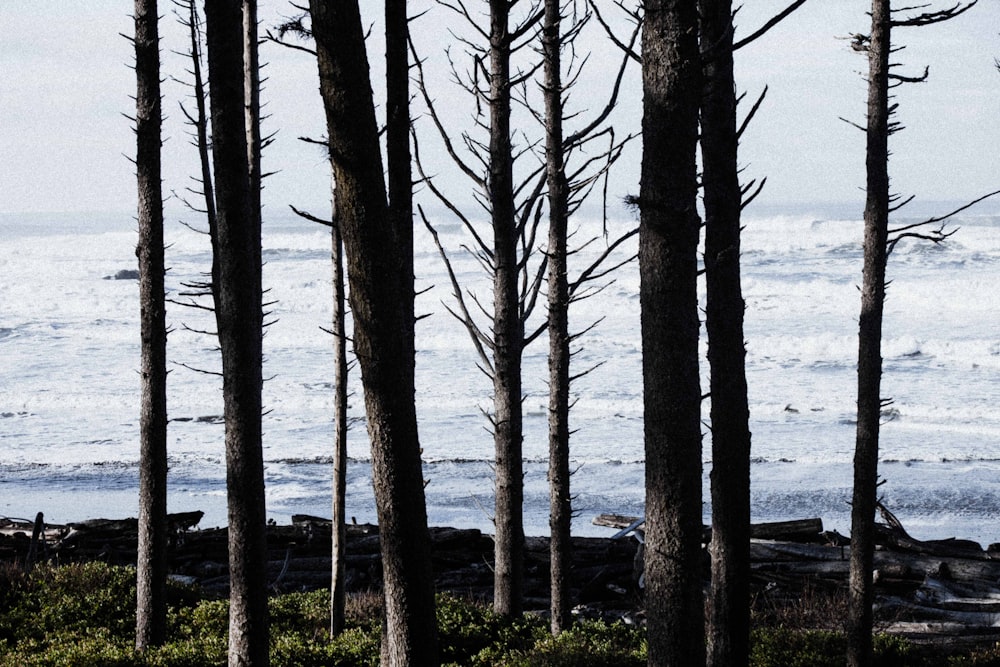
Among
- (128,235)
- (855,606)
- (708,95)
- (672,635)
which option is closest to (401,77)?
(708,95)

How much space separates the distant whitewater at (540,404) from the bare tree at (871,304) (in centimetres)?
338

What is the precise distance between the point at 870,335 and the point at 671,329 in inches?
143

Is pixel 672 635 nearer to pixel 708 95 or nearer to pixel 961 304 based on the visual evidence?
pixel 708 95

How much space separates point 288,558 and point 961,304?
3659cm

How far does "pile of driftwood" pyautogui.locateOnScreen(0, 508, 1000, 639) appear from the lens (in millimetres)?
11227

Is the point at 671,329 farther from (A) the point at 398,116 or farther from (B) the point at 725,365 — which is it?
(A) the point at 398,116

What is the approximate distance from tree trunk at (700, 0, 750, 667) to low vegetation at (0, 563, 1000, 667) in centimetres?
154

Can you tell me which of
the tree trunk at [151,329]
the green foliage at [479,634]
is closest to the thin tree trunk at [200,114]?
the tree trunk at [151,329]

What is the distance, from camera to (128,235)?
3465 inches

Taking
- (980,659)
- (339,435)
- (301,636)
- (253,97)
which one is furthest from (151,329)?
(980,659)

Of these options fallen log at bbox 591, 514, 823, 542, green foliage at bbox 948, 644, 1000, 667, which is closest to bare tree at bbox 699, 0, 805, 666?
green foliage at bbox 948, 644, 1000, 667

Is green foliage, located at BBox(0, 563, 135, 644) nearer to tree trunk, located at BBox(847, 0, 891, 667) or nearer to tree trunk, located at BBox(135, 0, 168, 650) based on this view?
tree trunk, located at BBox(135, 0, 168, 650)

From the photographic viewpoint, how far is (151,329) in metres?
8.73

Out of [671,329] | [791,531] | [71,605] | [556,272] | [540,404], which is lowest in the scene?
[71,605]
